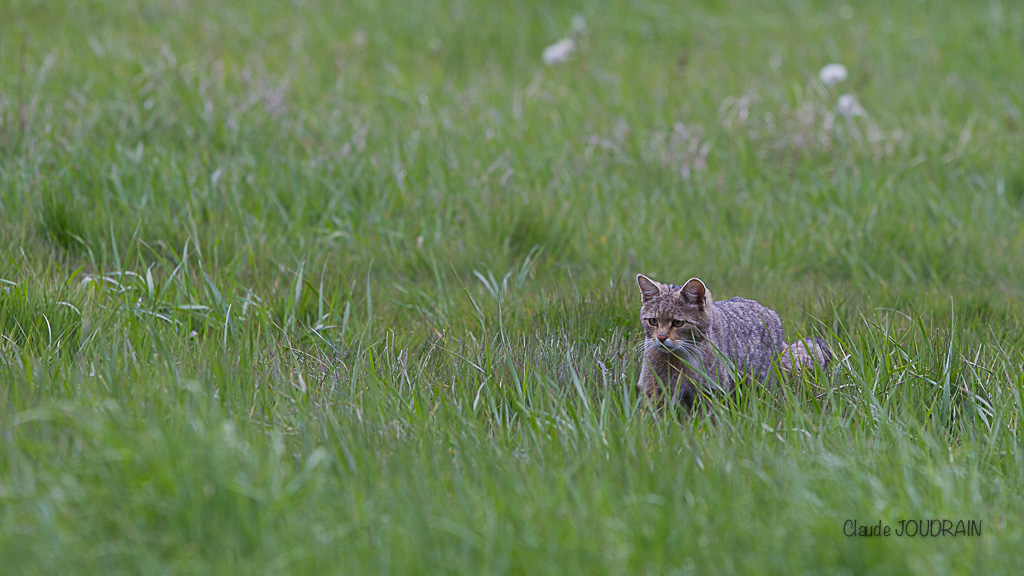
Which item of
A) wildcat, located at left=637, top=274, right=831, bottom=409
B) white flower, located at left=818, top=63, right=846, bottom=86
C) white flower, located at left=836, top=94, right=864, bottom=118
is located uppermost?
white flower, located at left=818, top=63, right=846, bottom=86

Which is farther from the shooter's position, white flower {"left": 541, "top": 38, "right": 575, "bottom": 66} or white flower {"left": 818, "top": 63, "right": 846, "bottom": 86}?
white flower {"left": 541, "top": 38, "right": 575, "bottom": 66}

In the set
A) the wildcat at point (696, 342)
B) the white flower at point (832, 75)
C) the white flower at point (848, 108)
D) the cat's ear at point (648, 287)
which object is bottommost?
the wildcat at point (696, 342)

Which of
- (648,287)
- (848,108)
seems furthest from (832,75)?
(648,287)

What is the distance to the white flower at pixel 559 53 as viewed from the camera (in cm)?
787

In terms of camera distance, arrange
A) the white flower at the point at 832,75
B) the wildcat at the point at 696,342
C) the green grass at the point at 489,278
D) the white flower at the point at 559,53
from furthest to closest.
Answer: the white flower at the point at 559,53 → the white flower at the point at 832,75 → the wildcat at the point at 696,342 → the green grass at the point at 489,278

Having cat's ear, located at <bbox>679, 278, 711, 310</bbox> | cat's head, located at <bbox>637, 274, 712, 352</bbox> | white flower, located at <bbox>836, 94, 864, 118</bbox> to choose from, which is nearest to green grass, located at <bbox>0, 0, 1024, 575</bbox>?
white flower, located at <bbox>836, 94, 864, 118</bbox>

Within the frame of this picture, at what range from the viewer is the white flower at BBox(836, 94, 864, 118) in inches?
268

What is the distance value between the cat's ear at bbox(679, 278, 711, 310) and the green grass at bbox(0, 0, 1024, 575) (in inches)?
12.8

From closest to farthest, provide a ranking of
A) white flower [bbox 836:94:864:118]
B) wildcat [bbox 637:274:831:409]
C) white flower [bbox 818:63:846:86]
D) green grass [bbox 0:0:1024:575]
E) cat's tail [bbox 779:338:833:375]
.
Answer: green grass [bbox 0:0:1024:575] < cat's tail [bbox 779:338:833:375] < wildcat [bbox 637:274:831:409] < white flower [bbox 836:94:864:118] < white flower [bbox 818:63:846:86]

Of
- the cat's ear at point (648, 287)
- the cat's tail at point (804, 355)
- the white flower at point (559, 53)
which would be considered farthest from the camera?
the white flower at point (559, 53)

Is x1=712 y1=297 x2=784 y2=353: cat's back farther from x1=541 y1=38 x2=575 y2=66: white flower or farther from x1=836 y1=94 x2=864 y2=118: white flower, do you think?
x1=541 y1=38 x2=575 y2=66: white flower

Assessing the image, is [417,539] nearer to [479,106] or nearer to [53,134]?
[53,134]

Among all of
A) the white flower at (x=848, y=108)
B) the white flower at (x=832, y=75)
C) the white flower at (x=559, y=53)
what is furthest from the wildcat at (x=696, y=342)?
the white flower at (x=559, y=53)

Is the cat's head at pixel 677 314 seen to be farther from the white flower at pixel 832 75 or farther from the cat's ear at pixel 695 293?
the white flower at pixel 832 75
